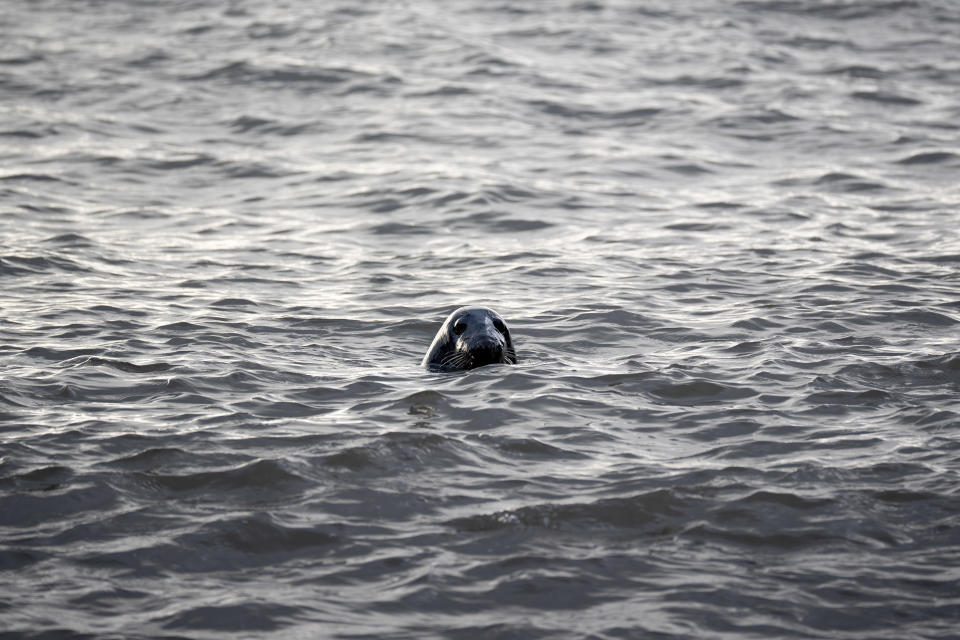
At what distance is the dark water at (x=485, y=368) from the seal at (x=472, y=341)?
160 millimetres

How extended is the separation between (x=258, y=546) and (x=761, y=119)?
42.8ft

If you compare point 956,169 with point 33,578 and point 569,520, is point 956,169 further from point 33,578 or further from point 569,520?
point 33,578

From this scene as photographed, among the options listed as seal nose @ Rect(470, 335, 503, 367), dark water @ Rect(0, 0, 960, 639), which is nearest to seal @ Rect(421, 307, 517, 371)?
seal nose @ Rect(470, 335, 503, 367)

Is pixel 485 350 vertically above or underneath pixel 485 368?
above

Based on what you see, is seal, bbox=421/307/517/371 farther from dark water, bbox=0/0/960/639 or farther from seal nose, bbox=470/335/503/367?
dark water, bbox=0/0/960/639

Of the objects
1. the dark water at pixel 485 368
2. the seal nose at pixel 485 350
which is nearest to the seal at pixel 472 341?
the seal nose at pixel 485 350

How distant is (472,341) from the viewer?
27.6 feet

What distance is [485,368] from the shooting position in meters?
8.46

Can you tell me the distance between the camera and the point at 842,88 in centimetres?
1914

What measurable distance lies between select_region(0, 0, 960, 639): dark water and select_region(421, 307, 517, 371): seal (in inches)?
6.3

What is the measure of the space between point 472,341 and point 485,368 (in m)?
0.21

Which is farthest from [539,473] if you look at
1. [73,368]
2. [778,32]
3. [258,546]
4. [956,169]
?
[778,32]

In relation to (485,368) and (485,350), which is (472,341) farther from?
(485,368)

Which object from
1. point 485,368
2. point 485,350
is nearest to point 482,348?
point 485,350
